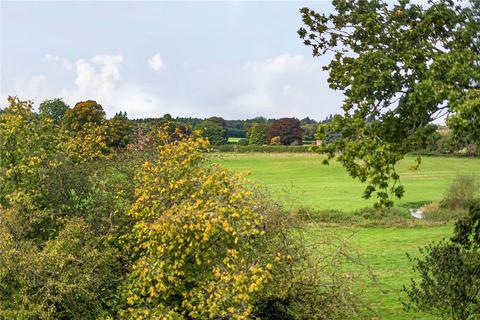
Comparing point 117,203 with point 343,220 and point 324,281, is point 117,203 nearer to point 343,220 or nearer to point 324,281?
point 324,281

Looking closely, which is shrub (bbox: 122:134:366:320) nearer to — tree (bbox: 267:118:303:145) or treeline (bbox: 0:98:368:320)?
treeline (bbox: 0:98:368:320)

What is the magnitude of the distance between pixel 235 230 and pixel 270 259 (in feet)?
3.61

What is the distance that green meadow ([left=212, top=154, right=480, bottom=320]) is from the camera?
20.3 meters

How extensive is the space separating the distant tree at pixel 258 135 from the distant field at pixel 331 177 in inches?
807

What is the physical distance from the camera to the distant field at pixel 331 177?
56.2 metres

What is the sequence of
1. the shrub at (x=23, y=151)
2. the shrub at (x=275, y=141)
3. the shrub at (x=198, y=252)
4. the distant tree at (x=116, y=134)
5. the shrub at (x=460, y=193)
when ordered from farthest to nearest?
the shrub at (x=275, y=141) → the shrub at (x=460, y=193) → the distant tree at (x=116, y=134) → the shrub at (x=23, y=151) → the shrub at (x=198, y=252)

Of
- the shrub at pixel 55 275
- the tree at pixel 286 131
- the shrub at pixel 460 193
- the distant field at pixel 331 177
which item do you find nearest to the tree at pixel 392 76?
the shrub at pixel 55 275

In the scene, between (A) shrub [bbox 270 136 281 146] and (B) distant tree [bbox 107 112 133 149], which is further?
(A) shrub [bbox 270 136 281 146]

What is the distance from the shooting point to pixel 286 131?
12581cm

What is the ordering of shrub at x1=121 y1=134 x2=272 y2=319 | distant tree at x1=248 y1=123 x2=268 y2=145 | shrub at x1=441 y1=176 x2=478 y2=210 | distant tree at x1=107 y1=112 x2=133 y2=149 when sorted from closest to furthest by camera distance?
shrub at x1=121 y1=134 x2=272 y2=319 < distant tree at x1=107 y1=112 x2=133 y2=149 < shrub at x1=441 y1=176 x2=478 y2=210 < distant tree at x1=248 y1=123 x2=268 y2=145

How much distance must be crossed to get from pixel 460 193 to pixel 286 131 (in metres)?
79.7

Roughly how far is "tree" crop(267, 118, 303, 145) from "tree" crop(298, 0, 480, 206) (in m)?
110

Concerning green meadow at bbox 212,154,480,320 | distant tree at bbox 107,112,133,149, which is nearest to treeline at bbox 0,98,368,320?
green meadow at bbox 212,154,480,320

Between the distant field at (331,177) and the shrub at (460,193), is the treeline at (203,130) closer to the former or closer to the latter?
the shrub at (460,193)
